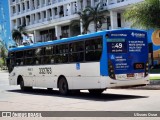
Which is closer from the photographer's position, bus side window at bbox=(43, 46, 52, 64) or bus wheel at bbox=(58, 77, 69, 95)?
bus wheel at bbox=(58, 77, 69, 95)

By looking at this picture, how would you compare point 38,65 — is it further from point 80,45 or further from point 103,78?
point 103,78

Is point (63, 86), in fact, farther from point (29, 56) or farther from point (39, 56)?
point (29, 56)

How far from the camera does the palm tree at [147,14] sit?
25.7 meters

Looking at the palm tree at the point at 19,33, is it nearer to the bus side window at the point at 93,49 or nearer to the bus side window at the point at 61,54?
the bus side window at the point at 61,54

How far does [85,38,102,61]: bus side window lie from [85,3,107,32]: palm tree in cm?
3947

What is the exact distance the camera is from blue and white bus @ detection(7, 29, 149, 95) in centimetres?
1681

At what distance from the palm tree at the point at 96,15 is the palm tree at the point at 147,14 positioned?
3026cm

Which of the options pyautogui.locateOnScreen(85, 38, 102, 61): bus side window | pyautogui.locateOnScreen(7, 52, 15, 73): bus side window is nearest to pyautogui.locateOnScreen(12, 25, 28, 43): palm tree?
pyautogui.locateOnScreen(7, 52, 15, 73): bus side window

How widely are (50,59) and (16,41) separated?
64773mm

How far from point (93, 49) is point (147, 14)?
9637mm

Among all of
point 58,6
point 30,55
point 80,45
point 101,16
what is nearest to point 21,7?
point 58,6

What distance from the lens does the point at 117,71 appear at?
1688 cm

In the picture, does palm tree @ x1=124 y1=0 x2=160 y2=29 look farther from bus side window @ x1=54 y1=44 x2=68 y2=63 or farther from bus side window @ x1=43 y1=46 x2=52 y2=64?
bus side window @ x1=54 y1=44 x2=68 y2=63

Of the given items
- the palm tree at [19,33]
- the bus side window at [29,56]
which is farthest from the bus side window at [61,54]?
the palm tree at [19,33]
